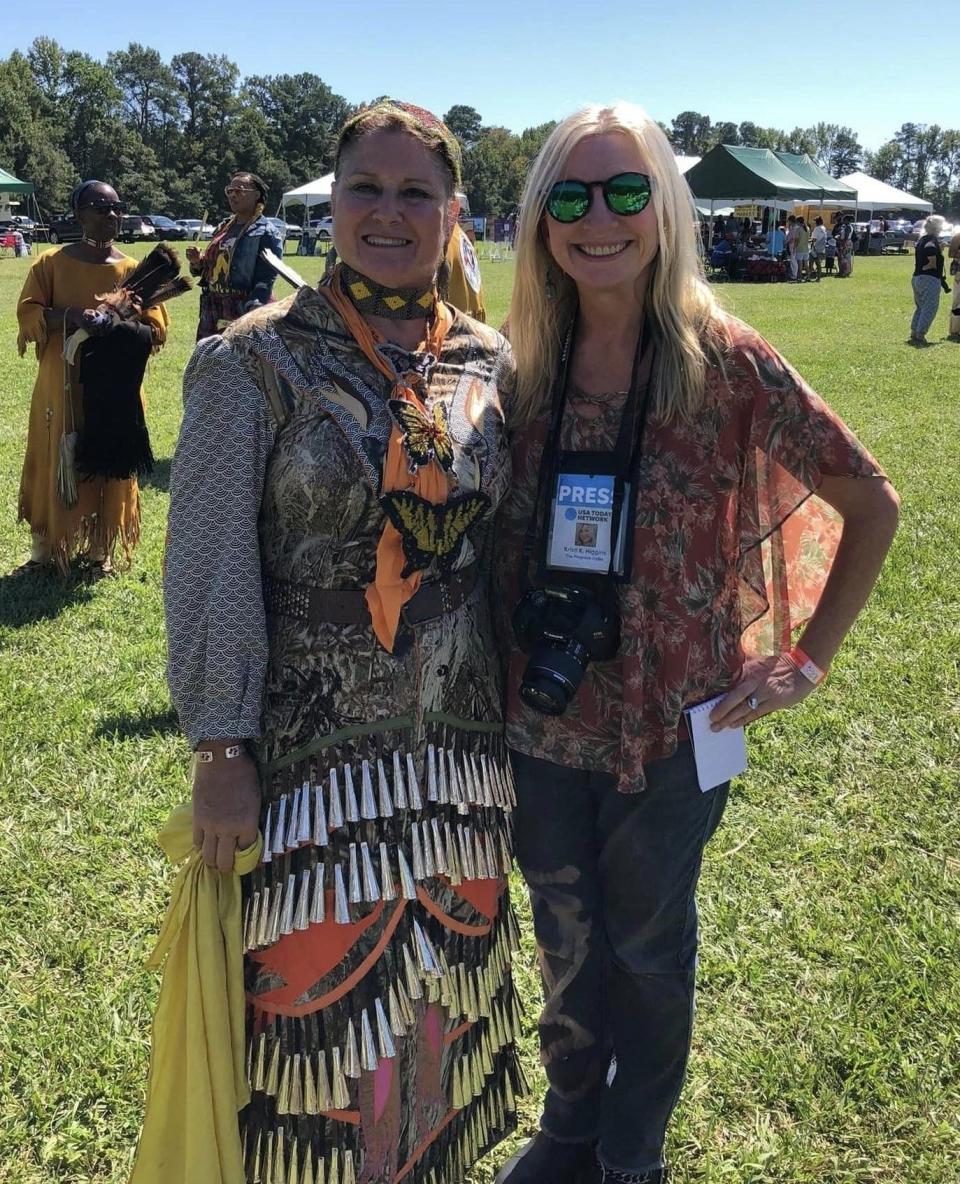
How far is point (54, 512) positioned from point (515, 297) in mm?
4365

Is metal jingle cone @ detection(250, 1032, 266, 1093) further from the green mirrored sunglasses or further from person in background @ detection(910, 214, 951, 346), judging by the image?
person in background @ detection(910, 214, 951, 346)

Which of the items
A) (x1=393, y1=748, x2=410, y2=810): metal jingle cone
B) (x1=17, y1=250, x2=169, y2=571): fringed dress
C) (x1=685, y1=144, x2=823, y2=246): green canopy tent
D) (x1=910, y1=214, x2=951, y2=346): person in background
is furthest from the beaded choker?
(x1=685, y1=144, x2=823, y2=246): green canopy tent

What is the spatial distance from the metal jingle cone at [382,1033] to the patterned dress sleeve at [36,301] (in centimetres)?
483

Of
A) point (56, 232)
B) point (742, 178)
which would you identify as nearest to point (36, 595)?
point (742, 178)

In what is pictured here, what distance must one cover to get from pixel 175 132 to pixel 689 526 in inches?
4008

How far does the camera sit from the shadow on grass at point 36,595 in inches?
209

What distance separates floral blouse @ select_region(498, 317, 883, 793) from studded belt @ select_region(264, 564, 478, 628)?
0.25 metres

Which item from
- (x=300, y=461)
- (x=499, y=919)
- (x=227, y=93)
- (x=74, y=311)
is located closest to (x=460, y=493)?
(x=300, y=461)

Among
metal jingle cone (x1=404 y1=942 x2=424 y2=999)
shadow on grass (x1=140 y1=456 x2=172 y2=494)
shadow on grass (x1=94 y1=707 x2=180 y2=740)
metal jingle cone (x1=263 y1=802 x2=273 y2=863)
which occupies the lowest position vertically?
shadow on grass (x1=94 y1=707 x2=180 y2=740)

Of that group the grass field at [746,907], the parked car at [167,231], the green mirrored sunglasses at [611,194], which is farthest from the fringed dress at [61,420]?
the parked car at [167,231]

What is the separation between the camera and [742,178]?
85.5ft

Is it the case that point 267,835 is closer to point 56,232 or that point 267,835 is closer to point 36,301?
point 36,301

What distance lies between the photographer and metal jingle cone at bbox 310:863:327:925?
174 cm

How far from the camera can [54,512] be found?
569 cm
